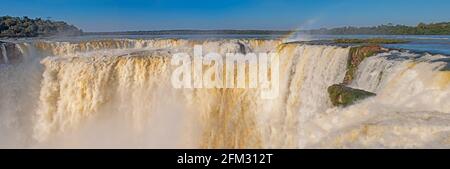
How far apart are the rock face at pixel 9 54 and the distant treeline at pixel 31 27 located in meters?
23.3

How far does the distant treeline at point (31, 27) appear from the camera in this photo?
145 feet

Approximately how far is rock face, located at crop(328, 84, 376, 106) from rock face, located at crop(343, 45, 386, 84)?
1.76 m

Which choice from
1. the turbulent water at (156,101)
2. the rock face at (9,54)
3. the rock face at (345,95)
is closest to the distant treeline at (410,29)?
the turbulent water at (156,101)

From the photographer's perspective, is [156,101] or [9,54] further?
[9,54]

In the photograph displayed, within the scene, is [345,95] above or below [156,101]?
above

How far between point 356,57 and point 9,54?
1456 centimetres

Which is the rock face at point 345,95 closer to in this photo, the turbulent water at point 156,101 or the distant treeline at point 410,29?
the turbulent water at point 156,101

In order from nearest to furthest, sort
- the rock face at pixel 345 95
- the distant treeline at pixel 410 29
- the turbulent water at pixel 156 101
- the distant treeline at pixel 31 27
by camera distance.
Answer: the rock face at pixel 345 95, the turbulent water at pixel 156 101, the distant treeline at pixel 410 29, the distant treeline at pixel 31 27

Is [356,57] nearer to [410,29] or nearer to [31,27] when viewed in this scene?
[410,29]

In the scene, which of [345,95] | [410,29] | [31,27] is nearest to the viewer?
[345,95]

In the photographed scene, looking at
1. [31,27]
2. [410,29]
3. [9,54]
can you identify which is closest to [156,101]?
[9,54]

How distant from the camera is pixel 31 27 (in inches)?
1897
